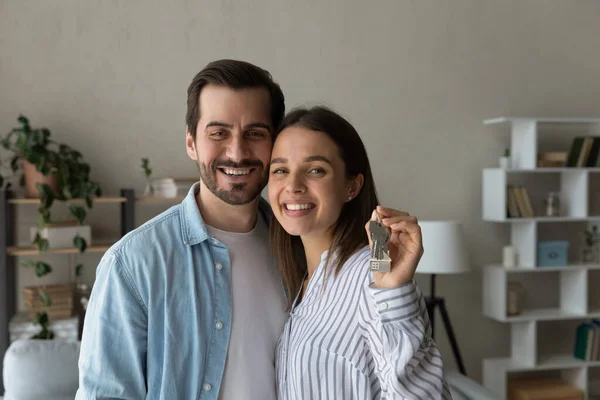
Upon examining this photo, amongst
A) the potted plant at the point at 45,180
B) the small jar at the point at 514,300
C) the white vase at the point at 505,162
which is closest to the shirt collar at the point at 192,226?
the potted plant at the point at 45,180

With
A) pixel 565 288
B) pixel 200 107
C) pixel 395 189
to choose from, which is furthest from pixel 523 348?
pixel 200 107

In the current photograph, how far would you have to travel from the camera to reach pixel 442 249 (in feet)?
14.4

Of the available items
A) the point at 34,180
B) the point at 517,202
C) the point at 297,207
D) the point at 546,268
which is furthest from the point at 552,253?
the point at 297,207

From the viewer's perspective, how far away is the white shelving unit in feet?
15.8

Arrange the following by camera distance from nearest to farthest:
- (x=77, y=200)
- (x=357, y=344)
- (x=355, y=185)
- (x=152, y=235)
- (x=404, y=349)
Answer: (x=404, y=349), (x=357, y=344), (x=152, y=235), (x=355, y=185), (x=77, y=200)

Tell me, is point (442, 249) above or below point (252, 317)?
below

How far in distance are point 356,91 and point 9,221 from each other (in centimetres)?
241

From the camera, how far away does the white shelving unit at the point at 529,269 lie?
4.80m

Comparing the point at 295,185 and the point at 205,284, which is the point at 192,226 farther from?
the point at 295,185

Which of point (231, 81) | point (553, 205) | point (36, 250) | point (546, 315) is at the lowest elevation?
point (546, 315)

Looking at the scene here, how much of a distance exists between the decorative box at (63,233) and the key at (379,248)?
2941 mm

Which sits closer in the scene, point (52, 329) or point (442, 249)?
point (52, 329)

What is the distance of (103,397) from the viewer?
1.64 metres

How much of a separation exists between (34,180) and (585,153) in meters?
3.73
